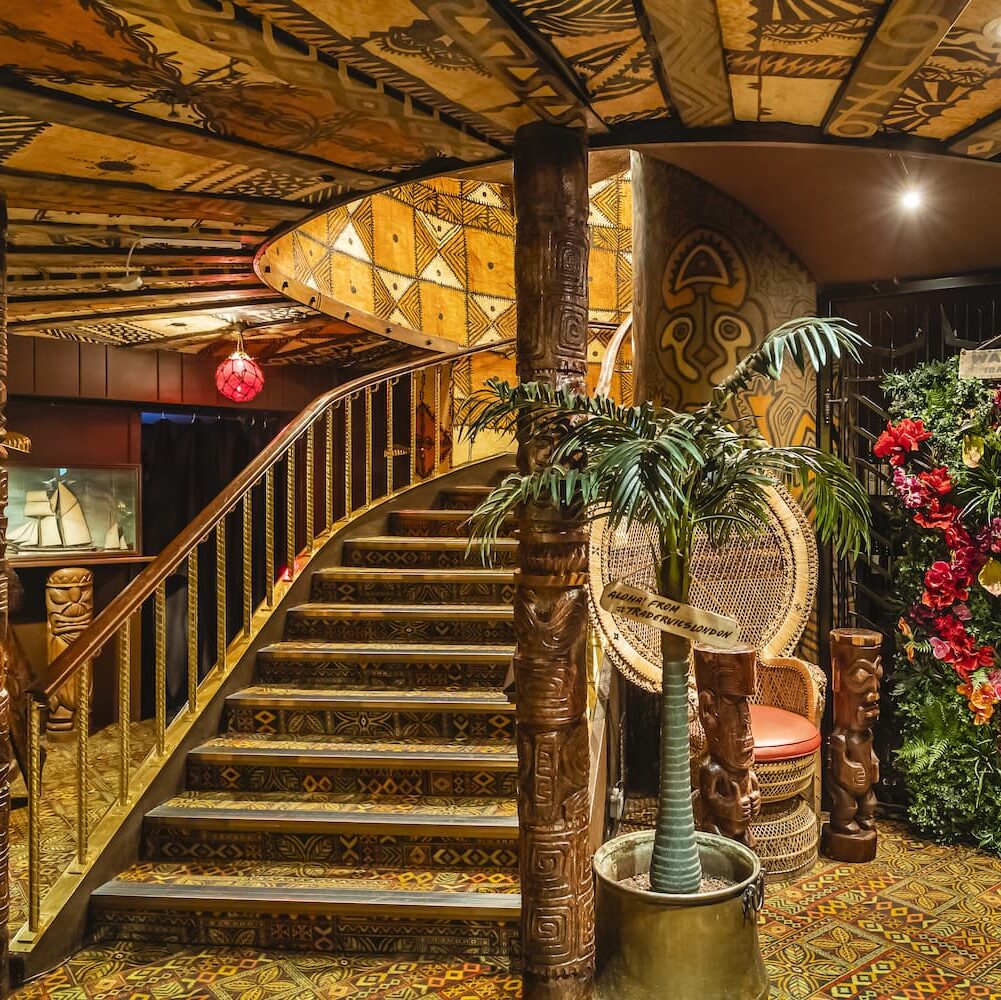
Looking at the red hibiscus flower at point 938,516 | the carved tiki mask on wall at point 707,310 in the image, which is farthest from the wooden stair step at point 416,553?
the red hibiscus flower at point 938,516

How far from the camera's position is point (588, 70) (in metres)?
1.96

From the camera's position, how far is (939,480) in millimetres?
3561

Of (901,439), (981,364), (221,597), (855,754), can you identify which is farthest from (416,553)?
(981,364)

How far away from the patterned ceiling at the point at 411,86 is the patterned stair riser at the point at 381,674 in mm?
2001

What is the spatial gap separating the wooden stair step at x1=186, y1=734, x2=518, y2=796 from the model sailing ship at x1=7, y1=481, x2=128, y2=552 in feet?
10.7

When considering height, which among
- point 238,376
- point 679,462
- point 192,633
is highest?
point 238,376

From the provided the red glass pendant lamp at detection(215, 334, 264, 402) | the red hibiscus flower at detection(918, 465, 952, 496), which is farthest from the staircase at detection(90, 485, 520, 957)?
the red glass pendant lamp at detection(215, 334, 264, 402)

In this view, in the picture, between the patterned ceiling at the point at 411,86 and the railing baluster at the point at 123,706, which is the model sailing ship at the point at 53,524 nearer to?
the railing baluster at the point at 123,706

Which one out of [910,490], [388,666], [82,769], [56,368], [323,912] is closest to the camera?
[323,912]

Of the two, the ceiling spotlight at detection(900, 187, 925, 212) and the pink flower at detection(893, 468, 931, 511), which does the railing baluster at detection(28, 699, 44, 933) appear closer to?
the pink flower at detection(893, 468, 931, 511)

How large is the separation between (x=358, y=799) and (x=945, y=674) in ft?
8.38

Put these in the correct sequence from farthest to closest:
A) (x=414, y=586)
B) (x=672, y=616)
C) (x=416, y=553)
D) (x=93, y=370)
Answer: (x=93, y=370)
(x=416, y=553)
(x=414, y=586)
(x=672, y=616)

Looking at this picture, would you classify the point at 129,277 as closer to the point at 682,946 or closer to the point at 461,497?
the point at 461,497

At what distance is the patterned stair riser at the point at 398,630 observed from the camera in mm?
4043
